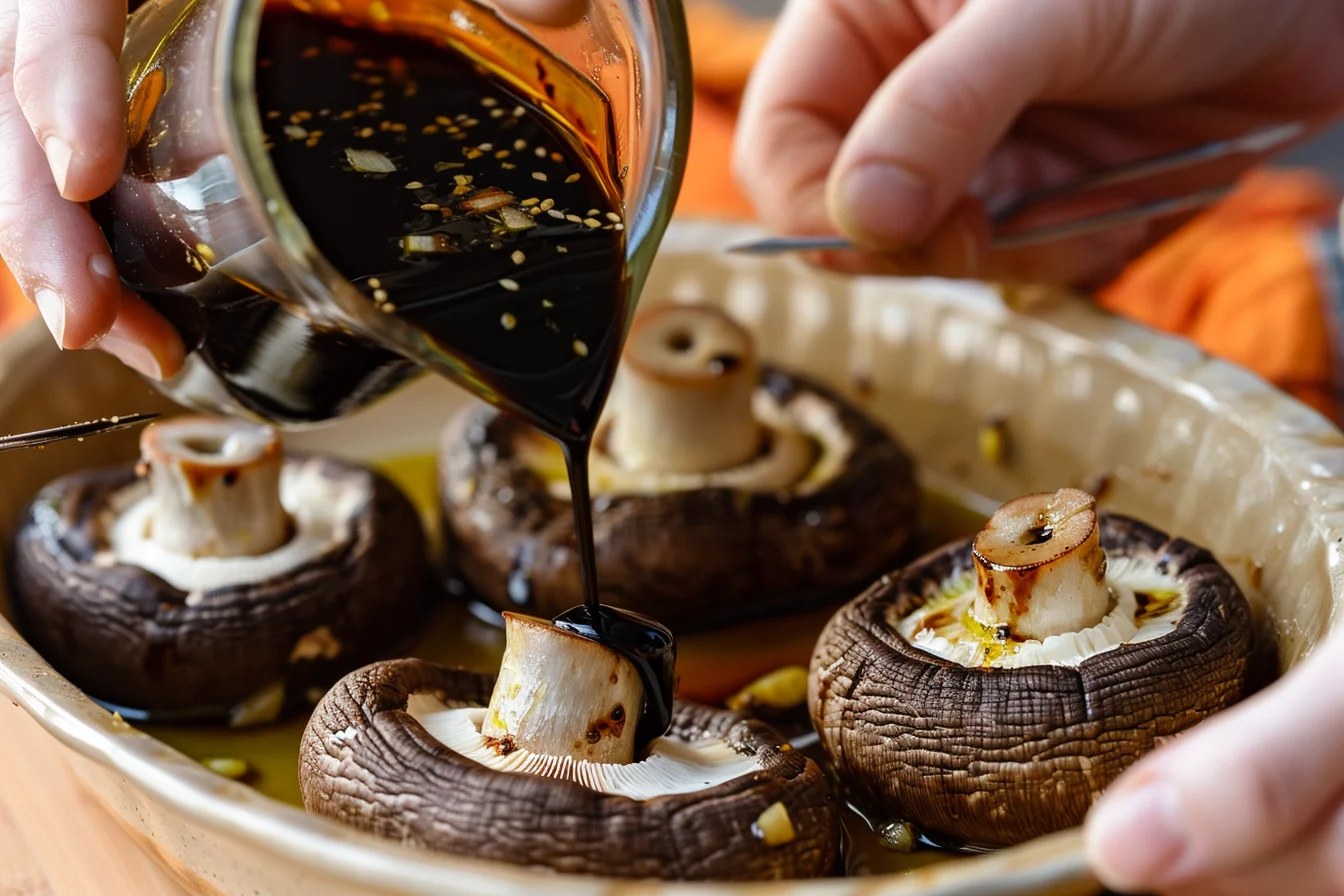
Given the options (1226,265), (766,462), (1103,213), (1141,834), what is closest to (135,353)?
(766,462)

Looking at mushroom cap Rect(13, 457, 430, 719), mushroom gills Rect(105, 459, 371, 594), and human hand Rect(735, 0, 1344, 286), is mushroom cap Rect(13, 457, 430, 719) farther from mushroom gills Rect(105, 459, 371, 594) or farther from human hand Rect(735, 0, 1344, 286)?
human hand Rect(735, 0, 1344, 286)

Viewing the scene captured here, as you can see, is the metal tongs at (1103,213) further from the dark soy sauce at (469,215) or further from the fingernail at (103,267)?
the fingernail at (103,267)

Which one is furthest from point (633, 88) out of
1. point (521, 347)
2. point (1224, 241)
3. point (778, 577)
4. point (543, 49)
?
point (1224, 241)

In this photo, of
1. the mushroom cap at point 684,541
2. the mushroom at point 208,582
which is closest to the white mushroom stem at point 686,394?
the mushroom cap at point 684,541

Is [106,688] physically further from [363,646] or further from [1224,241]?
[1224,241]

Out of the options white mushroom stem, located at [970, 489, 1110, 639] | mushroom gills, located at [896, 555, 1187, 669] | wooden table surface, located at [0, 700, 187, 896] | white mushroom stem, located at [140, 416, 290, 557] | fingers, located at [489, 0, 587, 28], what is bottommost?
wooden table surface, located at [0, 700, 187, 896]

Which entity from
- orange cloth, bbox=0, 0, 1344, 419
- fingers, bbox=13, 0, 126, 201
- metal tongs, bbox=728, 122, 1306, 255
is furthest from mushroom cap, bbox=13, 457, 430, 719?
orange cloth, bbox=0, 0, 1344, 419

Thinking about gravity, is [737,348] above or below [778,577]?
above
